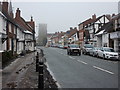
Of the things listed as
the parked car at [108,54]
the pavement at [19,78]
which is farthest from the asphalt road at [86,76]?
the parked car at [108,54]

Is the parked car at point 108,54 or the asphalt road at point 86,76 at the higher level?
the parked car at point 108,54

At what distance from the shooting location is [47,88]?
8.52 metres

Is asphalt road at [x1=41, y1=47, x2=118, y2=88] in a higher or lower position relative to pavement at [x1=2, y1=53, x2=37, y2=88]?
lower

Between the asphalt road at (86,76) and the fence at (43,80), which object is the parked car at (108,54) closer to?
the asphalt road at (86,76)

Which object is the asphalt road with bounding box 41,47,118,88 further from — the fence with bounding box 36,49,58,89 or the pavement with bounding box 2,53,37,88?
the pavement with bounding box 2,53,37,88

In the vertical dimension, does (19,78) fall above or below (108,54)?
below

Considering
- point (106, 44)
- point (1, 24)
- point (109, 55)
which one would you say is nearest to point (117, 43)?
point (106, 44)

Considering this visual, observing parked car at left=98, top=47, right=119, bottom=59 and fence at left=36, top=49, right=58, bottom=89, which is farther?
parked car at left=98, top=47, right=119, bottom=59

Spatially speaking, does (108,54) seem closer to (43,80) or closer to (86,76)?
(86,76)

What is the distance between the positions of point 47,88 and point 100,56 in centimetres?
2142

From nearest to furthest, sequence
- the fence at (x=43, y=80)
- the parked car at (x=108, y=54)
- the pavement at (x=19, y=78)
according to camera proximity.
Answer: the fence at (x=43, y=80), the pavement at (x=19, y=78), the parked car at (x=108, y=54)

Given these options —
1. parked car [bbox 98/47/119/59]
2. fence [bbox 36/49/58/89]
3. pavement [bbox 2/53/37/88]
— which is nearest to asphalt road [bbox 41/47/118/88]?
fence [bbox 36/49/58/89]

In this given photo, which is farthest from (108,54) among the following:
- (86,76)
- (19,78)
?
(19,78)

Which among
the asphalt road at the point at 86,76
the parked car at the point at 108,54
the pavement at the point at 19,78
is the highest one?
the parked car at the point at 108,54
